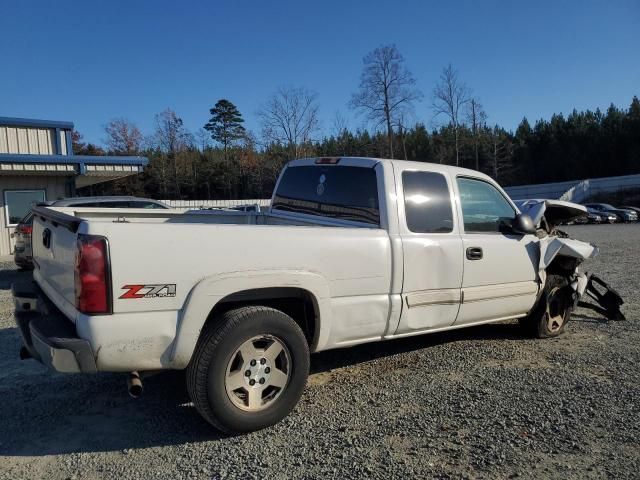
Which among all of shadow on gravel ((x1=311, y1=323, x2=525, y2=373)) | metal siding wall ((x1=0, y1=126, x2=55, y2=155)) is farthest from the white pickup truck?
metal siding wall ((x1=0, y1=126, x2=55, y2=155))

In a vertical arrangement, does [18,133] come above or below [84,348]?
above

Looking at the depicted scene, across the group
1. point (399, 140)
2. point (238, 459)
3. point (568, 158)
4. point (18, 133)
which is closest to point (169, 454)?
point (238, 459)

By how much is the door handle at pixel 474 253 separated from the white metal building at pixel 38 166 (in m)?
14.3

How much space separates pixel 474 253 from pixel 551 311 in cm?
171

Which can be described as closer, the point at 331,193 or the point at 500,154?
the point at 331,193

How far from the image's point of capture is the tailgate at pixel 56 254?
3422mm

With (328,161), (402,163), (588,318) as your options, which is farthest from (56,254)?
(588,318)

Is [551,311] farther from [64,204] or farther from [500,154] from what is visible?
[500,154]

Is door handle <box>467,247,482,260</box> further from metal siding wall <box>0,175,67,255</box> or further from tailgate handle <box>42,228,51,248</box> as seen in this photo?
metal siding wall <box>0,175,67,255</box>

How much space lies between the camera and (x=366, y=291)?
13.7ft

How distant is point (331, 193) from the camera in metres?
5.07

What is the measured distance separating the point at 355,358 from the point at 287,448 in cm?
196

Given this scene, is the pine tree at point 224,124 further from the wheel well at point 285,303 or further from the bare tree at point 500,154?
the wheel well at point 285,303

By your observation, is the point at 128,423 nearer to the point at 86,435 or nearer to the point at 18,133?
the point at 86,435
